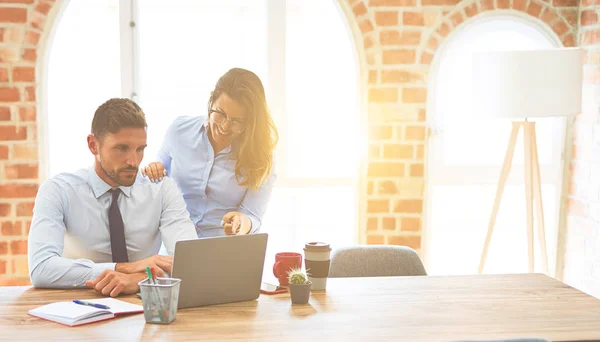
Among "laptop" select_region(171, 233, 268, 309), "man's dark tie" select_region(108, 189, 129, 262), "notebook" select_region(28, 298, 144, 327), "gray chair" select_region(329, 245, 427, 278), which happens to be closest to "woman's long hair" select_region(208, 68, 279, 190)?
"gray chair" select_region(329, 245, 427, 278)

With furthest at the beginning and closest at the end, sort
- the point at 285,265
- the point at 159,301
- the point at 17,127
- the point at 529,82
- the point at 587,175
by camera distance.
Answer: the point at 587,175
the point at 17,127
the point at 529,82
the point at 285,265
the point at 159,301

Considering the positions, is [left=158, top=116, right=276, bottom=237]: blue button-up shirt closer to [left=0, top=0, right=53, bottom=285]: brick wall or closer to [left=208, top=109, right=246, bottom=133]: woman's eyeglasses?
[left=208, top=109, right=246, bottom=133]: woman's eyeglasses

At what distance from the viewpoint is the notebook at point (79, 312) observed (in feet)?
5.79

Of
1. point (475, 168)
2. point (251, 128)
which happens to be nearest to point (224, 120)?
point (251, 128)

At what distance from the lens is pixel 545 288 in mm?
2193

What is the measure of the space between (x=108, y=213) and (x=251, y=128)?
659mm

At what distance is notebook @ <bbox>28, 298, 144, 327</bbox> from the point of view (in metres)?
1.76

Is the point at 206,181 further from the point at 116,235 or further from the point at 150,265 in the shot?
the point at 150,265

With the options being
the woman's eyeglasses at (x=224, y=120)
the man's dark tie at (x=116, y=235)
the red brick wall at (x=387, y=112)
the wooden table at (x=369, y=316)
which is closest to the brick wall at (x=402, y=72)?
the red brick wall at (x=387, y=112)

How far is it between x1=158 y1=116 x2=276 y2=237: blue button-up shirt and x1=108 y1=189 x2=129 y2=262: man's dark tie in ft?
1.70

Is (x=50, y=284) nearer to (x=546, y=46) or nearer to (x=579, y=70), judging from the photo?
(x=579, y=70)

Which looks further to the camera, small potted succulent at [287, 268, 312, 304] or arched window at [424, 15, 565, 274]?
arched window at [424, 15, 565, 274]

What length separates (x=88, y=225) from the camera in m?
2.24

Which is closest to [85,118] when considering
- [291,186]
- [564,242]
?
[291,186]
